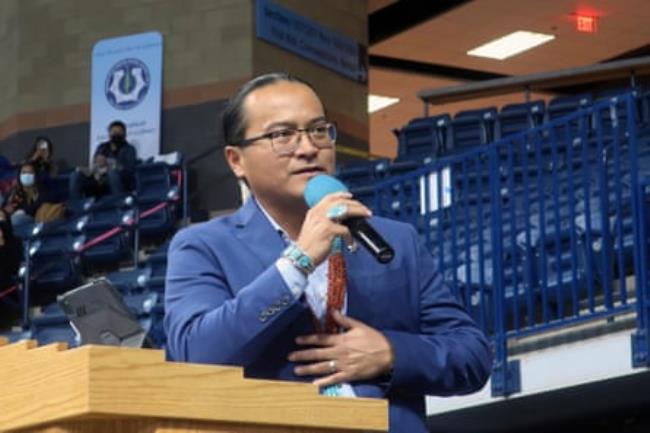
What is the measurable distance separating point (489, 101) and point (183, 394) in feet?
53.5

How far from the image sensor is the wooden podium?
1.50m

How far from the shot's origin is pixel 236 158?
215 cm

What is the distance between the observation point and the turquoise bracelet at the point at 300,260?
75.0 inches

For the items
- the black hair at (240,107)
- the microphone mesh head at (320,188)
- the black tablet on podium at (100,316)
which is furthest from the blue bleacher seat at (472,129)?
the microphone mesh head at (320,188)

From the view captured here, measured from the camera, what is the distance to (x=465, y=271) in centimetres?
629

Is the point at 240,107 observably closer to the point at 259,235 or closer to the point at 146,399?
the point at 259,235

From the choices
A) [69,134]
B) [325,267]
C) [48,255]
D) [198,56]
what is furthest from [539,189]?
[69,134]

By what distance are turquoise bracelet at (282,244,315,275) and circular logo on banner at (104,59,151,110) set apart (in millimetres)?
11451

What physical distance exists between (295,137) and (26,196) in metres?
10.5

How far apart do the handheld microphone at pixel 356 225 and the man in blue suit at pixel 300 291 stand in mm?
26

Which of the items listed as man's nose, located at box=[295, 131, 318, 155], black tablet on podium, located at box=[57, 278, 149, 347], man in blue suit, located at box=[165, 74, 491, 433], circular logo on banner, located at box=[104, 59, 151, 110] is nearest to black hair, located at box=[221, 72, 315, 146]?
man in blue suit, located at box=[165, 74, 491, 433]

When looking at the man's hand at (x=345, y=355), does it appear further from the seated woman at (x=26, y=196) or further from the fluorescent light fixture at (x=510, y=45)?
the fluorescent light fixture at (x=510, y=45)

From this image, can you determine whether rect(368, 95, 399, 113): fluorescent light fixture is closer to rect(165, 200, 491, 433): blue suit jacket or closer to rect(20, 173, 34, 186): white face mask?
rect(20, 173, 34, 186): white face mask

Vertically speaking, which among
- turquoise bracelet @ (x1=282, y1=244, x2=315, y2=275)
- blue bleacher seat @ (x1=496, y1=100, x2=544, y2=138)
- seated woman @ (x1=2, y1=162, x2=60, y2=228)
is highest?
seated woman @ (x1=2, y1=162, x2=60, y2=228)
